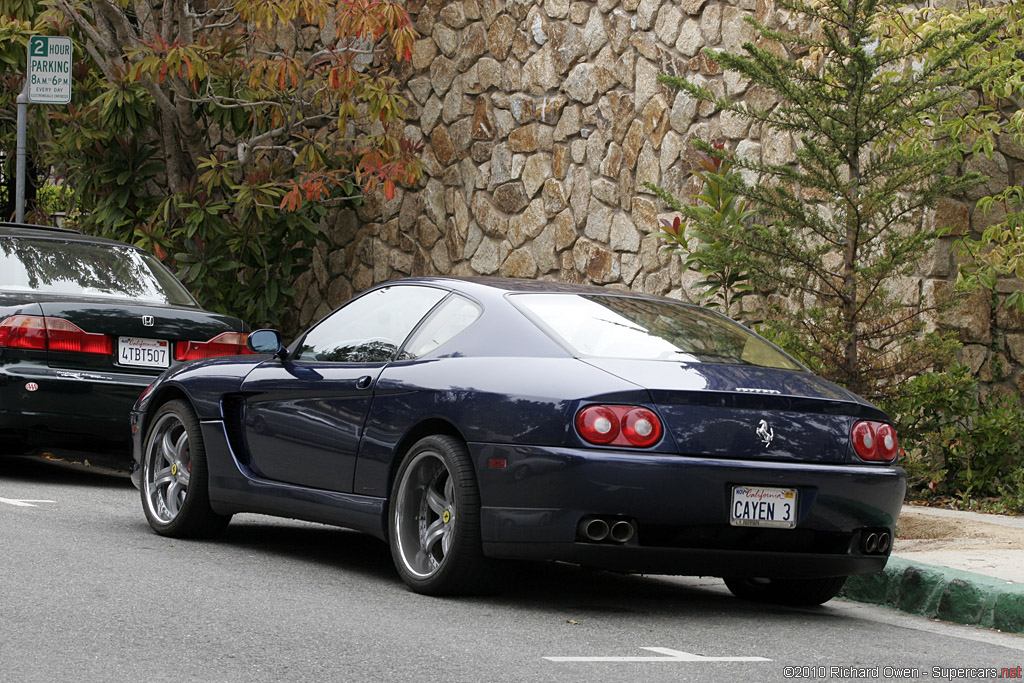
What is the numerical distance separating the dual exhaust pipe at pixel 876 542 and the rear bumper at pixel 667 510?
0.03m

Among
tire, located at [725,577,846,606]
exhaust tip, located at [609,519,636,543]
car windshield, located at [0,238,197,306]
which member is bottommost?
tire, located at [725,577,846,606]

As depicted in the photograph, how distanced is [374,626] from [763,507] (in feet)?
4.89

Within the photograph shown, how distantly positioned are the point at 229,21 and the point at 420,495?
973cm

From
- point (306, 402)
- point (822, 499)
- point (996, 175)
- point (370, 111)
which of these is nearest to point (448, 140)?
point (370, 111)

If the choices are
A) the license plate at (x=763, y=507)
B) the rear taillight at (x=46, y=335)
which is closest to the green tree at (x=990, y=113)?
the license plate at (x=763, y=507)

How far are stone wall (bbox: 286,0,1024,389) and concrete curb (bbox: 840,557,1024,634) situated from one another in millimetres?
3925

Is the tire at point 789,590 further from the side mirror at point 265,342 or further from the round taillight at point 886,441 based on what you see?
the side mirror at point 265,342

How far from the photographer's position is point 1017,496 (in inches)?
357

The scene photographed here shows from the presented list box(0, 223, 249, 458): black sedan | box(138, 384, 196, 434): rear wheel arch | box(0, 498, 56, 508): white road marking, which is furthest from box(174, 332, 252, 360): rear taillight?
box(138, 384, 196, 434): rear wheel arch

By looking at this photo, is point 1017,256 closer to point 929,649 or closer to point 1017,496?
point 1017,496

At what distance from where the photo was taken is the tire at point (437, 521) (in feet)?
18.1

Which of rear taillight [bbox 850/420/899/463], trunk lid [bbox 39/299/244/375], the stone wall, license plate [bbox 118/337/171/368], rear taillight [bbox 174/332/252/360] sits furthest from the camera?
the stone wall

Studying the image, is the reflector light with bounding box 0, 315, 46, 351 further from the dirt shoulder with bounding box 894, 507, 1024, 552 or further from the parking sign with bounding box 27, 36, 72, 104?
the dirt shoulder with bounding box 894, 507, 1024, 552

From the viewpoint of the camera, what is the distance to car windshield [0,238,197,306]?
9.48m
